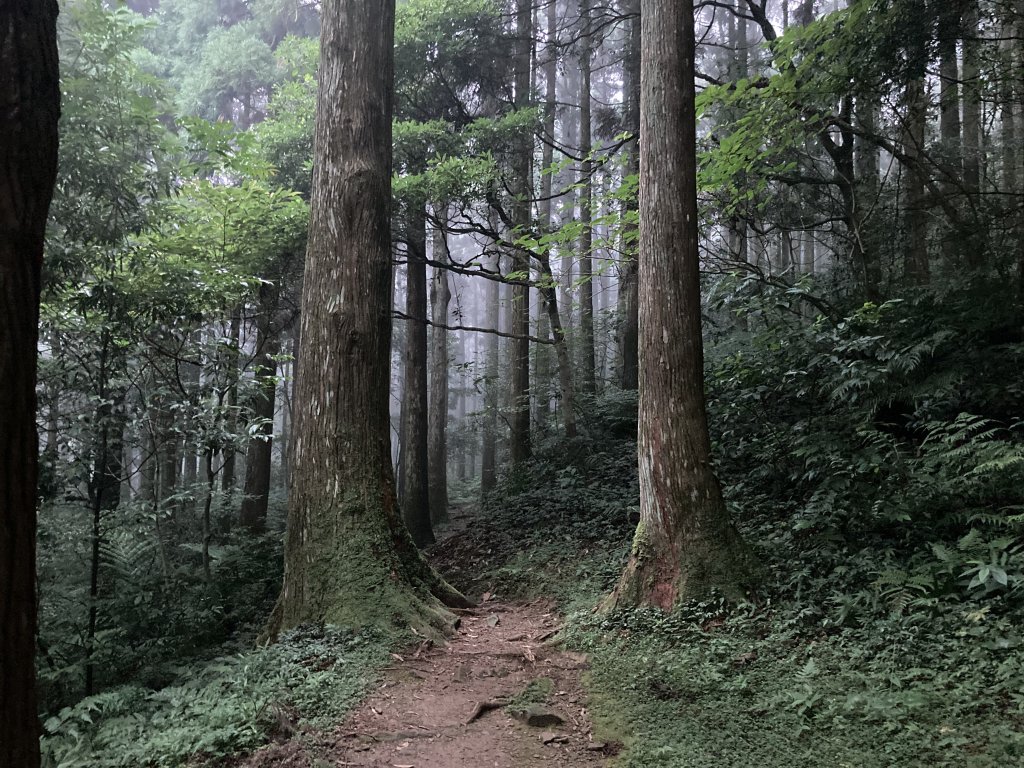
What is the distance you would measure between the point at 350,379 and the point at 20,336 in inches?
150

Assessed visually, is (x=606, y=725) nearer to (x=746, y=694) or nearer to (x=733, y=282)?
(x=746, y=694)

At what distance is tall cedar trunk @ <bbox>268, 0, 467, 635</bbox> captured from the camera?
16.9 ft

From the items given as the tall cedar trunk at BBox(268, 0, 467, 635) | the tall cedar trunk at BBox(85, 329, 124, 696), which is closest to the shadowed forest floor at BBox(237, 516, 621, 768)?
the tall cedar trunk at BBox(268, 0, 467, 635)

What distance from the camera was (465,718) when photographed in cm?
372

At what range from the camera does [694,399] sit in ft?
17.0

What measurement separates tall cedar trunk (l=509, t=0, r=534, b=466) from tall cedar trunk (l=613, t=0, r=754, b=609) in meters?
3.98

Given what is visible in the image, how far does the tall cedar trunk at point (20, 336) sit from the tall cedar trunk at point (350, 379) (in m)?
3.26

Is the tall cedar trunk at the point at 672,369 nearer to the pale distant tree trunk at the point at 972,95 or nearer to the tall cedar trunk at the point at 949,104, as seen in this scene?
the tall cedar trunk at the point at 949,104

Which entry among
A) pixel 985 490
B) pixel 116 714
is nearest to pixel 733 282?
pixel 985 490

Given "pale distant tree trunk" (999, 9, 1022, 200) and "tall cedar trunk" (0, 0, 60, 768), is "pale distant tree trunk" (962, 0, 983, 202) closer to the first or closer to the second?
"pale distant tree trunk" (999, 9, 1022, 200)

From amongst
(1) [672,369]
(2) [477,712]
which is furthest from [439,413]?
(2) [477,712]

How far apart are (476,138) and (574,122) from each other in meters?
19.2

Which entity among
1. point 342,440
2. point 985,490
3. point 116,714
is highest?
point 342,440

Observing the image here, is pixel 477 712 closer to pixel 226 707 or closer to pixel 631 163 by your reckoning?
pixel 226 707
